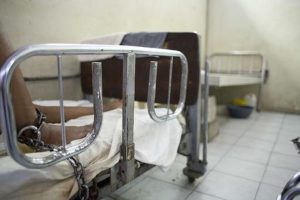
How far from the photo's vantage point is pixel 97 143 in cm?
88

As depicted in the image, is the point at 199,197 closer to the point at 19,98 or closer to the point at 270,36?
the point at 19,98

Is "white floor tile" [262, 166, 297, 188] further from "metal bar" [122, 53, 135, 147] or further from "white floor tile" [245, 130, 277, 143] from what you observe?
"metal bar" [122, 53, 135, 147]

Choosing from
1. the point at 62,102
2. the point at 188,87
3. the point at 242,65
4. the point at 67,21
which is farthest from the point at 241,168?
the point at 242,65

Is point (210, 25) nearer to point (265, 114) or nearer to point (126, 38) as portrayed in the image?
point (265, 114)

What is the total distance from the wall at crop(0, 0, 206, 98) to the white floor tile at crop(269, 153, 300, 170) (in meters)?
1.77

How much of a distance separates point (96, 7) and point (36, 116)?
147 centimetres

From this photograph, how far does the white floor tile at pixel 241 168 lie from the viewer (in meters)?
1.67

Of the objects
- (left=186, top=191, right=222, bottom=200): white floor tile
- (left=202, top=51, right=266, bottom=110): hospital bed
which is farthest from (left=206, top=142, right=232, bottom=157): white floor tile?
(left=202, top=51, right=266, bottom=110): hospital bed

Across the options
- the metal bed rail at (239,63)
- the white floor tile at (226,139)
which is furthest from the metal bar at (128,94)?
the metal bed rail at (239,63)

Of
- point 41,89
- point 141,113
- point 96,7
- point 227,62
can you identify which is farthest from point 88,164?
point 227,62

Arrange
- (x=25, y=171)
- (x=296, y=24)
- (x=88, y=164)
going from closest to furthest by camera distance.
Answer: (x=25, y=171) → (x=88, y=164) → (x=296, y=24)

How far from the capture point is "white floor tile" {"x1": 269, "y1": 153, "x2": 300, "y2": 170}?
1819 millimetres

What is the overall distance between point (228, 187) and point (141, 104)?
95 centimetres

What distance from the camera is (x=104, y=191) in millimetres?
904
